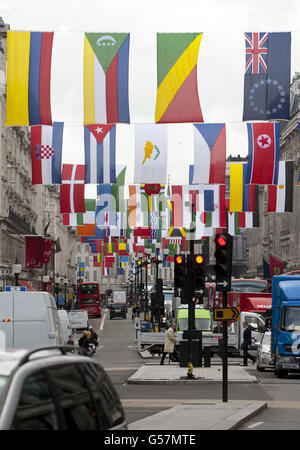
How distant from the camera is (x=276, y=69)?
33344 mm

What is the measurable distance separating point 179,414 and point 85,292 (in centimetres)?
10043

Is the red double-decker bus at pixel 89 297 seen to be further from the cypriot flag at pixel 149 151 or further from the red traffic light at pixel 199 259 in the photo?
the red traffic light at pixel 199 259

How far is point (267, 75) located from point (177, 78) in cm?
302

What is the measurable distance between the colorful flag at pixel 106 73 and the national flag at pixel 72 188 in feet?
38.7

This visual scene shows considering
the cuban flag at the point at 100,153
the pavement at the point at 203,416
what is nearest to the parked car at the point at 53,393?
the pavement at the point at 203,416

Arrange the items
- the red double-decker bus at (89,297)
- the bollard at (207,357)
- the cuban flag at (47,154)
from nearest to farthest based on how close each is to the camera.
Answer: the bollard at (207,357), the cuban flag at (47,154), the red double-decker bus at (89,297)

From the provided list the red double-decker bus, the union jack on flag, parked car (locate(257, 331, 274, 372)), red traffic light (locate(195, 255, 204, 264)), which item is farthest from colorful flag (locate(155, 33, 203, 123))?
the red double-decker bus

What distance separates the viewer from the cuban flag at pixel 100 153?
1479 inches

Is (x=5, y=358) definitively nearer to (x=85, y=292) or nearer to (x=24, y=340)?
(x=24, y=340)

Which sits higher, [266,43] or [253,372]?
[266,43]

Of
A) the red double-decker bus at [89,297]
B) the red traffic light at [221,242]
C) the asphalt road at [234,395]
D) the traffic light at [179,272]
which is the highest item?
the red traffic light at [221,242]

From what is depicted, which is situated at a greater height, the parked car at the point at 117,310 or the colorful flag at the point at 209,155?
the colorful flag at the point at 209,155

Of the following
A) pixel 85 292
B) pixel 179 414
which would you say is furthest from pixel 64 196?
pixel 85 292

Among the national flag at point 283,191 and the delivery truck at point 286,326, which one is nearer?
the delivery truck at point 286,326
